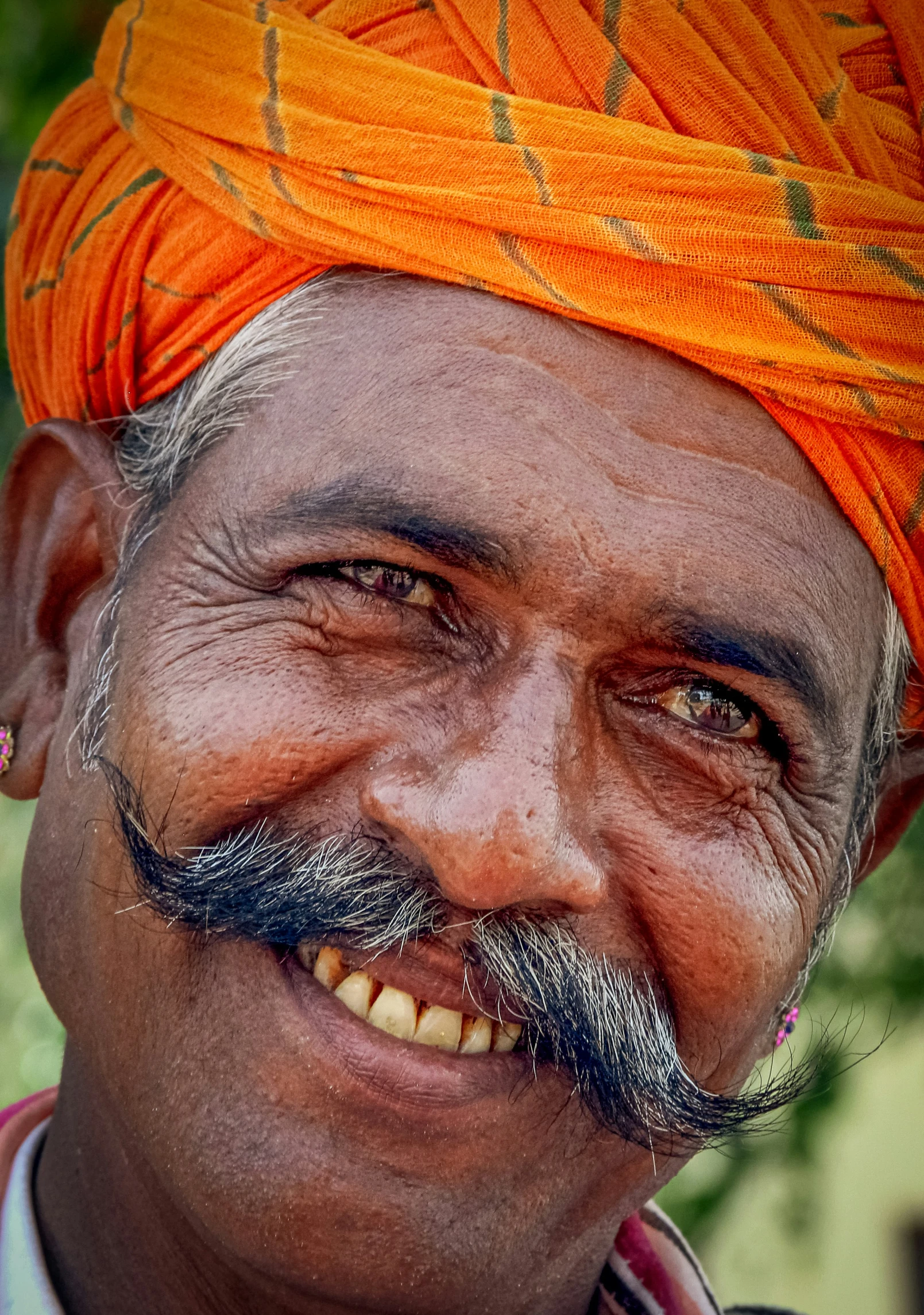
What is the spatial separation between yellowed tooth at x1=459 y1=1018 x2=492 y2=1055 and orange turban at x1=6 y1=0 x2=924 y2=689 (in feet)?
3.06

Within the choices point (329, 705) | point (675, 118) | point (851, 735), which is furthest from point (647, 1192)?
point (675, 118)

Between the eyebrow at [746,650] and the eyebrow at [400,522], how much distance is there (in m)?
0.27

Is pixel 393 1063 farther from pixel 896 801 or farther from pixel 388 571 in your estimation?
pixel 896 801

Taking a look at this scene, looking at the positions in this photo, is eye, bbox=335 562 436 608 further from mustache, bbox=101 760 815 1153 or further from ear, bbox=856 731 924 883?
ear, bbox=856 731 924 883

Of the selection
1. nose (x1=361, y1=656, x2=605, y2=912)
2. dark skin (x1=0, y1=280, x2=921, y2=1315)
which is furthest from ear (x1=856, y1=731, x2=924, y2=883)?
nose (x1=361, y1=656, x2=605, y2=912)

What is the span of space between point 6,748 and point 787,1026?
1.44 m

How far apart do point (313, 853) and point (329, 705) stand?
205 mm

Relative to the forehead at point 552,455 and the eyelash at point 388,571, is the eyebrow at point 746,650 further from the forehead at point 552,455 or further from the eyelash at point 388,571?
the eyelash at point 388,571

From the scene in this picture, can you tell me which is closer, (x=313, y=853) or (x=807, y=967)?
(x=313, y=853)

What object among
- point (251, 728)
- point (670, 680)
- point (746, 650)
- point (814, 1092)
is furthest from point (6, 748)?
point (814, 1092)

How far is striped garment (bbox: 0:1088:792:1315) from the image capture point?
2.53 meters

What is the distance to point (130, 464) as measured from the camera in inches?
90.7

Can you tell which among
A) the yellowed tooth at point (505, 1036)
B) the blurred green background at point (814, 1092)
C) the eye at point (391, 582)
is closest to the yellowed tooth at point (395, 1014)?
the yellowed tooth at point (505, 1036)

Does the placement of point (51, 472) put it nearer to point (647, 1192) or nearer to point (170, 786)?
point (170, 786)
